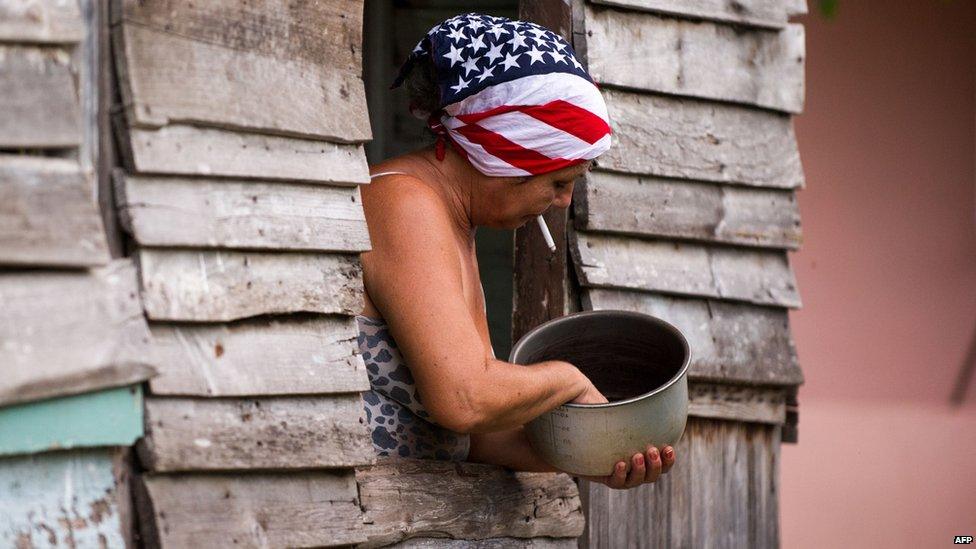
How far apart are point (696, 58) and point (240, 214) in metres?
1.49

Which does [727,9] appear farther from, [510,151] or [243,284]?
Result: [243,284]

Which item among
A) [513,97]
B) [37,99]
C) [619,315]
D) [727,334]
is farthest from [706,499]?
[37,99]

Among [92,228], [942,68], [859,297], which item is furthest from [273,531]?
[942,68]

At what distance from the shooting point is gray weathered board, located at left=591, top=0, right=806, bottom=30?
131 inches

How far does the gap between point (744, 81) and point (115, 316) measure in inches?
76.9

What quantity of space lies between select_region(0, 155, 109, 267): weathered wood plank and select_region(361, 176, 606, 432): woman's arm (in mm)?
651

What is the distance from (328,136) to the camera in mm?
2568

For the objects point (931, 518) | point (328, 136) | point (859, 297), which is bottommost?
point (931, 518)

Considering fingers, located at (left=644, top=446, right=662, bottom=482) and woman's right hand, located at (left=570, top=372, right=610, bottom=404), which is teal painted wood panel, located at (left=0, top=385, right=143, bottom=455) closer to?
woman's right hand, located at (left=570, top=372, right=610, bottom=404)

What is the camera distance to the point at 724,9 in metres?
3.46

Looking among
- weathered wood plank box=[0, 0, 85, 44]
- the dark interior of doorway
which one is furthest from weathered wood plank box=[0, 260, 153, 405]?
the dark interior of doorway

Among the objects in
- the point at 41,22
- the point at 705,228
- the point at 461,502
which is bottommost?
the point at 461,502

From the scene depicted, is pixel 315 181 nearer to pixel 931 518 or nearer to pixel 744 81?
pixel 744 81

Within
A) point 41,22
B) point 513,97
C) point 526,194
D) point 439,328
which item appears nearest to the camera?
point 41,22
